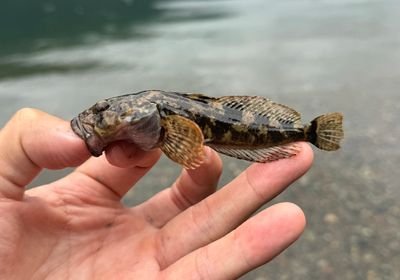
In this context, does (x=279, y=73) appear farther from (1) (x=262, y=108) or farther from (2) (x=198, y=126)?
(2) (x=198, y=126)

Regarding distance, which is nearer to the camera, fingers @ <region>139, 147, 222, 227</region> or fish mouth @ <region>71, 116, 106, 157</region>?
fish mouth @ <region>71, 116, 106, 157</region>

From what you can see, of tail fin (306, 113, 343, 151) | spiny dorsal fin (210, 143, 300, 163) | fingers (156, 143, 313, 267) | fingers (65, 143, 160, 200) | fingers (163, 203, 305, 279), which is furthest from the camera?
fingers (65, 143, 160, 200)

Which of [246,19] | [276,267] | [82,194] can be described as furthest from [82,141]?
[246,19]

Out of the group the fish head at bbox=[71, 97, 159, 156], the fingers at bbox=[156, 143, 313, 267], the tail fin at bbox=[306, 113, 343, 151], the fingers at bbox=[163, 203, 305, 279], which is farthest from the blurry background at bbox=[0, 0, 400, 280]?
the fish head at bbox=[71, 97, 159, 156]

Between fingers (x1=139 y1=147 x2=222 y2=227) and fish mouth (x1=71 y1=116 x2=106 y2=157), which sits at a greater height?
fish mouth (x1=71 y1=116 x2=106 y2=157)

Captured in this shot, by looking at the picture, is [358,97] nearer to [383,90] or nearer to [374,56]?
[383,90]

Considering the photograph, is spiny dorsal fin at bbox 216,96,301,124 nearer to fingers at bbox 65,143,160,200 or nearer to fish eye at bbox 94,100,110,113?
fingers at bbox 65,143,160,200
